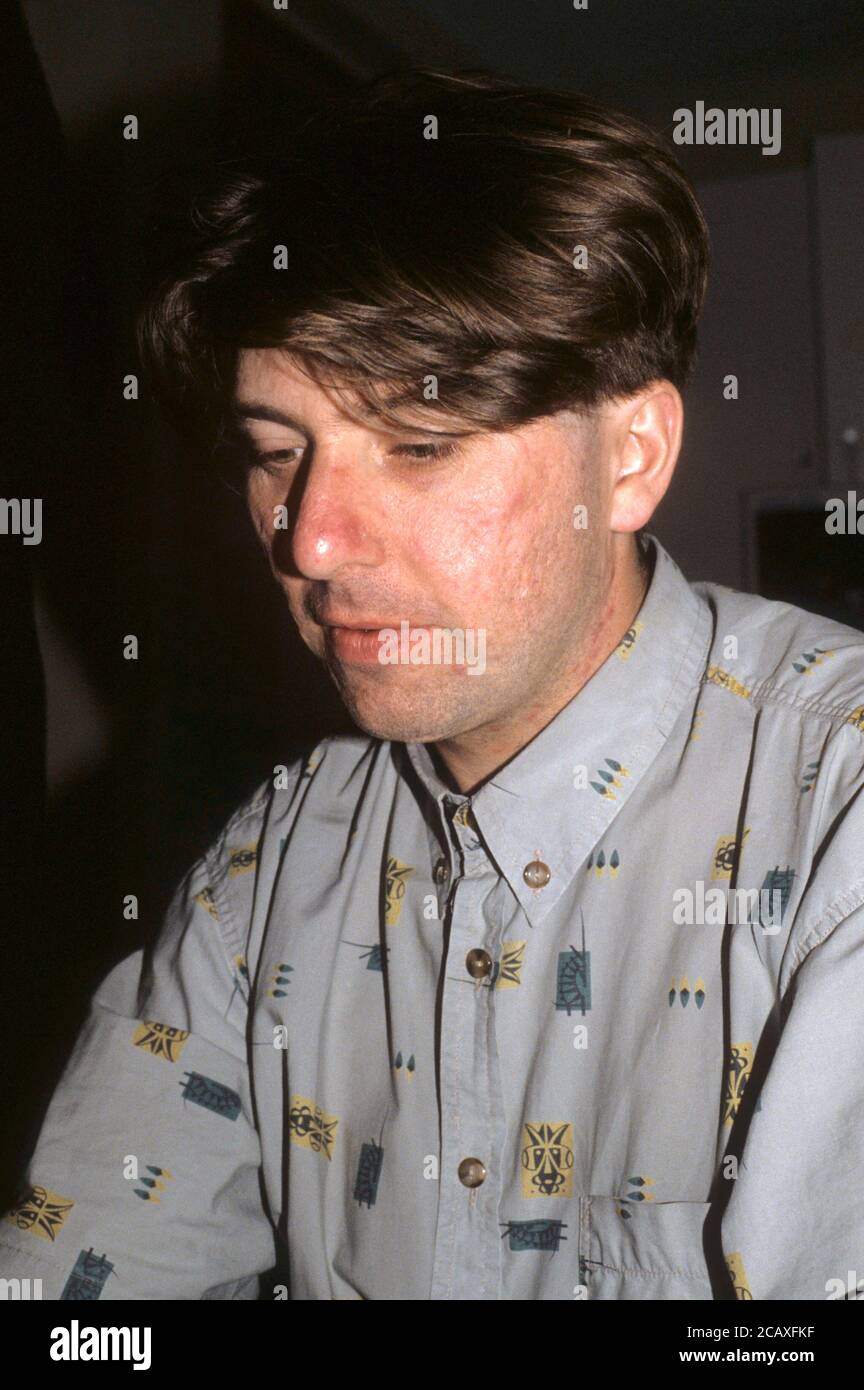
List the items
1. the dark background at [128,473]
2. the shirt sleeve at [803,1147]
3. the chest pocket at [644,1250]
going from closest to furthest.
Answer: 1. the shirt sleeve at [803,1147]
2. the chest pocket at [644,1250]
3. the dark background at [128,473]

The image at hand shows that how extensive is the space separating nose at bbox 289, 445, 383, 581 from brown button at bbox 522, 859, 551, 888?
0.80 ft

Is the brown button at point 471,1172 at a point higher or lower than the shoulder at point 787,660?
lower

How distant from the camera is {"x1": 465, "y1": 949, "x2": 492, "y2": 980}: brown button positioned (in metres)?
0.84

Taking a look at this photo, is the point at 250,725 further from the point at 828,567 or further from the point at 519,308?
the point at 828,567

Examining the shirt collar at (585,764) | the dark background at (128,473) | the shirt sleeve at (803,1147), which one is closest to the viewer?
the shirt sleeve at (803,1147)

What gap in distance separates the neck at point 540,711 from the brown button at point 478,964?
138 millimetres

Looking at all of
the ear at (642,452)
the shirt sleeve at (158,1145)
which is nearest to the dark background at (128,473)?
the shirt sleeve at (158,1145)

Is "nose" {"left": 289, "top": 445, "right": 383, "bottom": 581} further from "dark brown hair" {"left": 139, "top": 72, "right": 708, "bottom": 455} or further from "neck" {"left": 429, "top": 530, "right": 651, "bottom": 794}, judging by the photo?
"neck" {"left": 429, "top": 530, "right": 651, "bottom": 794}

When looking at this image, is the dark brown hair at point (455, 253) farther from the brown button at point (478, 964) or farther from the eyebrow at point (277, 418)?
the brown button at point (478, 964)

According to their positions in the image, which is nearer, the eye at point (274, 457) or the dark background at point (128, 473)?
the eye at point (274, 457)

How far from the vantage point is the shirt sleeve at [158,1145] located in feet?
2.87

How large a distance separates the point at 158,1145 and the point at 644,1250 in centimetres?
37

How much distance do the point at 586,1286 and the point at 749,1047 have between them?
0.67 feet

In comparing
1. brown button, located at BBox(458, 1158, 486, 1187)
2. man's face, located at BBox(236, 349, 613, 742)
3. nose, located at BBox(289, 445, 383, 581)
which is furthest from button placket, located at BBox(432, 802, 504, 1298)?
nose, located at BBox(289, 445, 383, 581)
